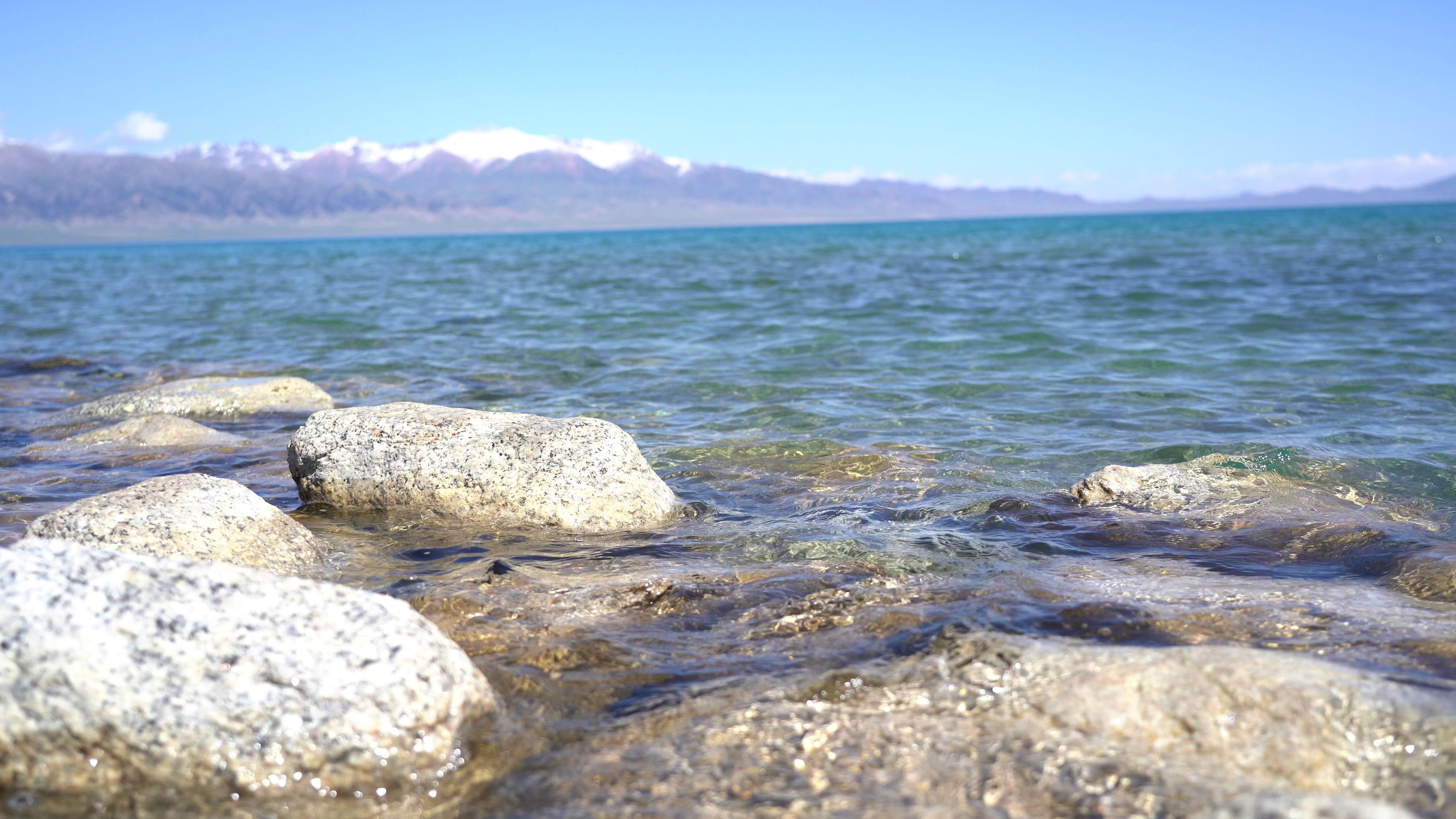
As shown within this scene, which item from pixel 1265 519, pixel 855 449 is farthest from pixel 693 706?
pixel 855 449

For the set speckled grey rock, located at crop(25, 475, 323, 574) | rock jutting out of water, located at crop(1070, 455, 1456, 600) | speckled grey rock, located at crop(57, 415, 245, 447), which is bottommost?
speckled grey rock, located at crop(57, 415, 245, 447)

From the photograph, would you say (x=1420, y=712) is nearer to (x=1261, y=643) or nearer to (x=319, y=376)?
(x=1261, y=643)

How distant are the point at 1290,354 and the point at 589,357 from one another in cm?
778

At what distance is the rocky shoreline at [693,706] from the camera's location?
2895 millimetres

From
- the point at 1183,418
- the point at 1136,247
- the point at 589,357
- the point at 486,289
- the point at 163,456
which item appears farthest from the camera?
the point at 1136,247

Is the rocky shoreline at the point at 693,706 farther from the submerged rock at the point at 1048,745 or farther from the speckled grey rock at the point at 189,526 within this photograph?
the speckled grey rock at the point at 189,526

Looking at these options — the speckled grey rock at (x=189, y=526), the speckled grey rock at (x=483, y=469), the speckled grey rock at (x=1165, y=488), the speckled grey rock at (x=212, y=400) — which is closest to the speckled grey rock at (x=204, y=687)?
the speckled grey rock at (x=189, y=526)

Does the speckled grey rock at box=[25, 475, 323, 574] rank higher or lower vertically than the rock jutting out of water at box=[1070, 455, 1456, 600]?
higher

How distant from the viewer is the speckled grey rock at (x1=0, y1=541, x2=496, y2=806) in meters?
2.94

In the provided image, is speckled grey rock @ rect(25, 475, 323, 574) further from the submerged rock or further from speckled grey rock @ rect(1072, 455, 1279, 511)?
speckled grey rock @ rect(1072, 455, 1279, 511)

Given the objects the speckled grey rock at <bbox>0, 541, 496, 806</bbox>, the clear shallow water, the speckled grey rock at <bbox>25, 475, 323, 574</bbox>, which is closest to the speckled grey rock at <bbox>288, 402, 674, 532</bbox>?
the clear shallow water

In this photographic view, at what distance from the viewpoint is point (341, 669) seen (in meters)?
3.12

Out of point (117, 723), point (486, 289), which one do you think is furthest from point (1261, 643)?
point (486, 289)

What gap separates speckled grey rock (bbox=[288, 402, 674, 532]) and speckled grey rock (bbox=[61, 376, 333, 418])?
335 cm
